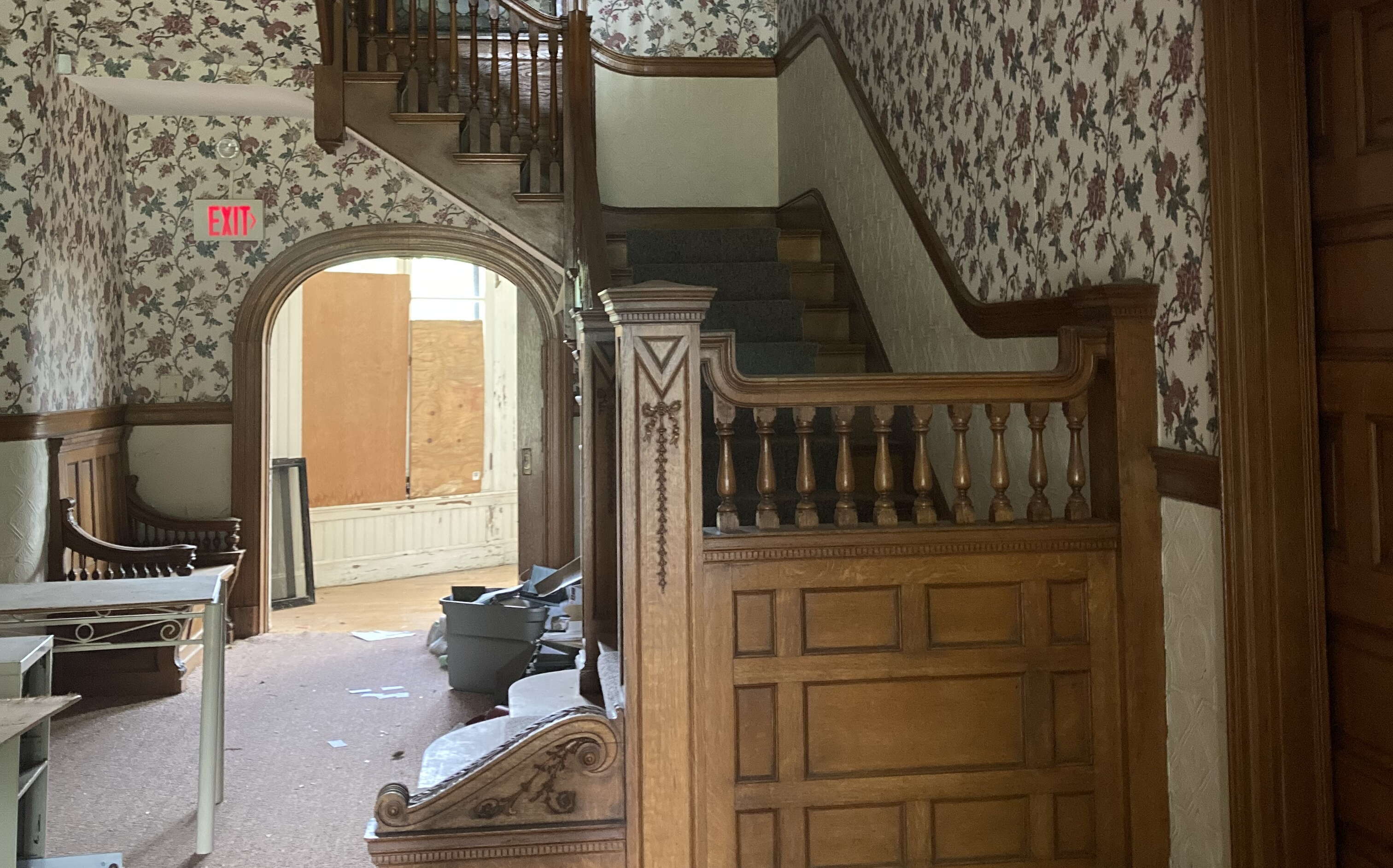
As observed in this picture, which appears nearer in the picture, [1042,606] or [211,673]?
[1042,606]

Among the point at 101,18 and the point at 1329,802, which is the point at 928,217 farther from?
the point at 101,18

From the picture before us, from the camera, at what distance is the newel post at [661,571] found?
8.01ft

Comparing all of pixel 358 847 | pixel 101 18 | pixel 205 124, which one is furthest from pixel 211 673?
pixel 205 124

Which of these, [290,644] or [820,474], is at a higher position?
[820,474]

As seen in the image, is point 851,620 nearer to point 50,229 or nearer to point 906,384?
point 906,384

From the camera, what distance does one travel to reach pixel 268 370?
22.7 feet

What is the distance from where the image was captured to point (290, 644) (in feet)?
22.6

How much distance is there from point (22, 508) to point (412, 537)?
4.59 metres

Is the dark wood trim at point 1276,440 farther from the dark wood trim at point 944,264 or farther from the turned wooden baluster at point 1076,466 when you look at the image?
the dark wood trim at point 944,264

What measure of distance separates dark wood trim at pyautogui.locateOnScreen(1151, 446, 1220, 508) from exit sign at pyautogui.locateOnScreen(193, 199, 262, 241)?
18.7 ft

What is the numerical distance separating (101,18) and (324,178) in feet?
5.08

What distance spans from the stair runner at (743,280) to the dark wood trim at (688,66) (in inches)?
44.5

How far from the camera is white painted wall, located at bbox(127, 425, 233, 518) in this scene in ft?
22.0

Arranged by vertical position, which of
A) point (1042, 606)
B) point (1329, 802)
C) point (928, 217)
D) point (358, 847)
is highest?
point (928, 217)
